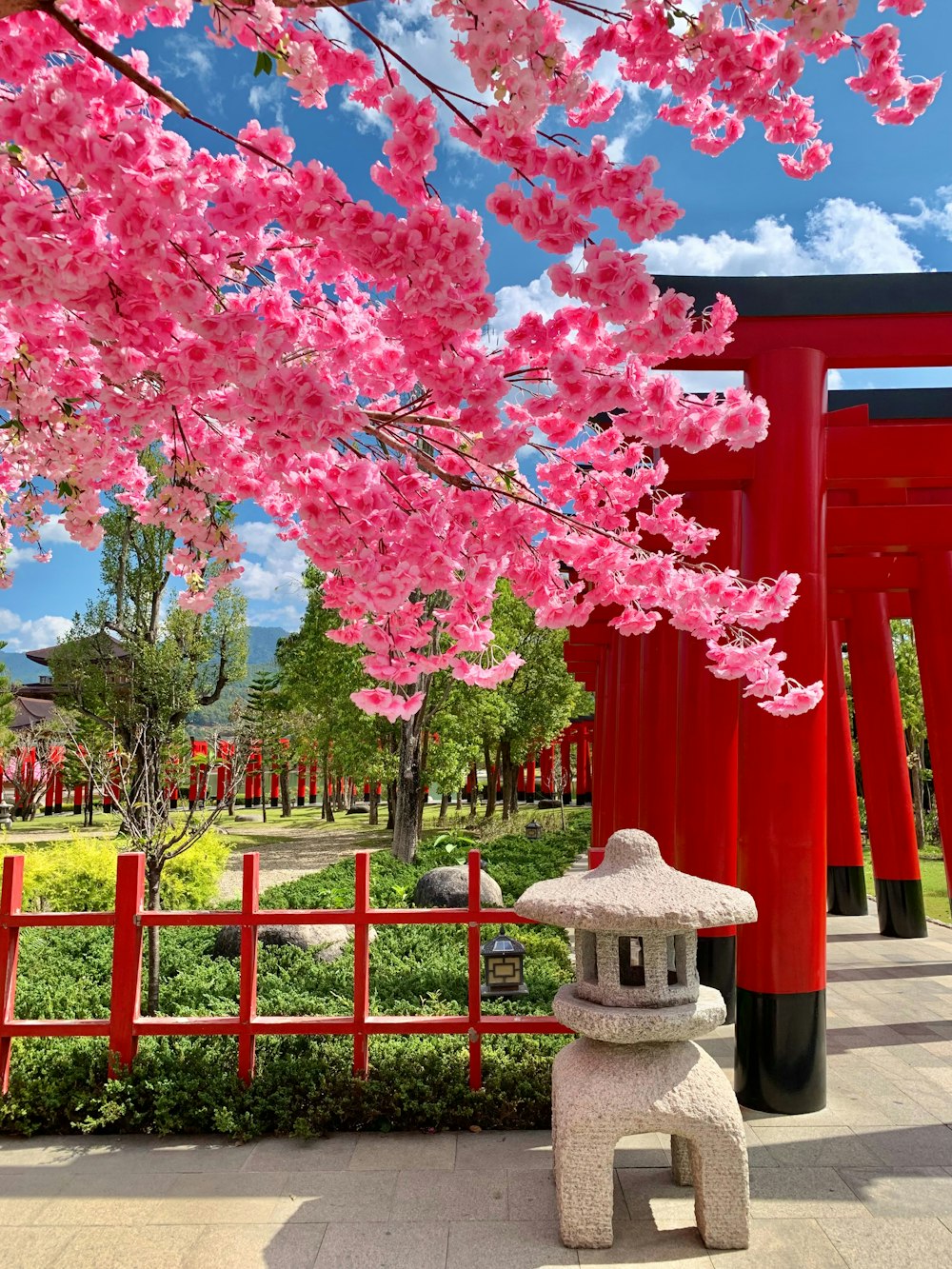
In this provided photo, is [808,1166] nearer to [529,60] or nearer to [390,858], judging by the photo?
[529,60]

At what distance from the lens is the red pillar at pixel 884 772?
10.5m

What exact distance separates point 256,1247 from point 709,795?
4.95 m

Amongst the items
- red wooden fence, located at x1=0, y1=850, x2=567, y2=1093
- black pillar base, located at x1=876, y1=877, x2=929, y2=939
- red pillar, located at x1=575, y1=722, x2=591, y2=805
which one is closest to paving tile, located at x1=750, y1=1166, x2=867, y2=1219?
red wooden fence, located at x1=0, y1=850, x2=567, y2=1093

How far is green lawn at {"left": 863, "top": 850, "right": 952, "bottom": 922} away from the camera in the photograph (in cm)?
1291

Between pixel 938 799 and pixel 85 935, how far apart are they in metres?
8.40

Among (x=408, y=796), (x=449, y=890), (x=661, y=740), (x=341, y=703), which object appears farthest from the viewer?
(x=341, y=703)

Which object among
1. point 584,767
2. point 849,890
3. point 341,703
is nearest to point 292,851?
point 341,703

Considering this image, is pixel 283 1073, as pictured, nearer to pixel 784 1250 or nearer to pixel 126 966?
Result: pixel 126 966

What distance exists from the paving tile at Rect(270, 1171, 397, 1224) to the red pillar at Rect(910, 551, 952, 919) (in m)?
6.38

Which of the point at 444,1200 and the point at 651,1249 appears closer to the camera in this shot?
the point at 651,1249

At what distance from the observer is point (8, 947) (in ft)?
16.5

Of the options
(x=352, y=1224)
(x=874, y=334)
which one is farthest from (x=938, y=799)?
(x=352, y=1224)

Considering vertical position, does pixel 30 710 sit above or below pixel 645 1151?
above

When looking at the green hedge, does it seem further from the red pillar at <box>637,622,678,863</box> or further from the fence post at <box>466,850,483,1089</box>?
the red pillar at <box>637,622,678,863</box>
